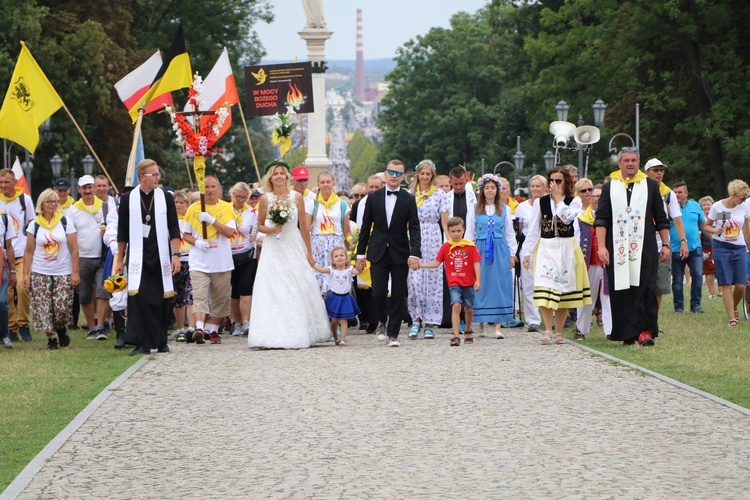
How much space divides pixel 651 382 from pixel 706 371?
1.18m

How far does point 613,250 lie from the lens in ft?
50.7

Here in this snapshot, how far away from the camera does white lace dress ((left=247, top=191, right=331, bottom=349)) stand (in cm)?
1548

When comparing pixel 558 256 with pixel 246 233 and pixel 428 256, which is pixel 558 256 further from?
pixel 246 233

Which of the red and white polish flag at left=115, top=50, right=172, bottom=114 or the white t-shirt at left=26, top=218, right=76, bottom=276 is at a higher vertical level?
the red and white polish flag at left=115, top=50, right=172, bottom=114

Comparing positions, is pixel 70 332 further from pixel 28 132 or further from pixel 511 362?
pixel 511 362

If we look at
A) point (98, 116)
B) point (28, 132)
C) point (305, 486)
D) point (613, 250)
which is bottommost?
point (305, 486)

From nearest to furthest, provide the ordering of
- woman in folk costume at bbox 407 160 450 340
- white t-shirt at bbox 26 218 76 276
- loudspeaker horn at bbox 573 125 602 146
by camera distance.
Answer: white t-shirt at bbox 26 218 76 276
woman in folk costume at bbox 407 160 450 340
loudspeaker horn at bbox 573 125 602 146

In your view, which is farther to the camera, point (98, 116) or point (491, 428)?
point (98, 116)

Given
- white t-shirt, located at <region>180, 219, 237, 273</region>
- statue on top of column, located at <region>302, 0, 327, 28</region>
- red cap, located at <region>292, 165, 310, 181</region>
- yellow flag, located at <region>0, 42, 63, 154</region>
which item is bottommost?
white t-shirt, located at <region>180, 219, 237, 273</region>

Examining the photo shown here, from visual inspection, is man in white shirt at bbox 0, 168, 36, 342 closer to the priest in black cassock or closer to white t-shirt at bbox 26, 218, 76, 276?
white t-shirt at bbox 26, 218, 76, 276

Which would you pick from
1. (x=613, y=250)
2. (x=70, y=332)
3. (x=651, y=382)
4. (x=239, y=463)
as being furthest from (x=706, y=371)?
(x=70, y=332)

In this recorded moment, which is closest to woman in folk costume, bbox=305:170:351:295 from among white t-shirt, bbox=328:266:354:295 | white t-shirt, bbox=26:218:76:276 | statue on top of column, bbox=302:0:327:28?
white t-shirt, bbox=328:266:354:295

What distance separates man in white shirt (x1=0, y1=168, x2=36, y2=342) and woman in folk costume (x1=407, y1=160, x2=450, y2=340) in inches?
177

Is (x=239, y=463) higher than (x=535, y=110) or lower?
lower
